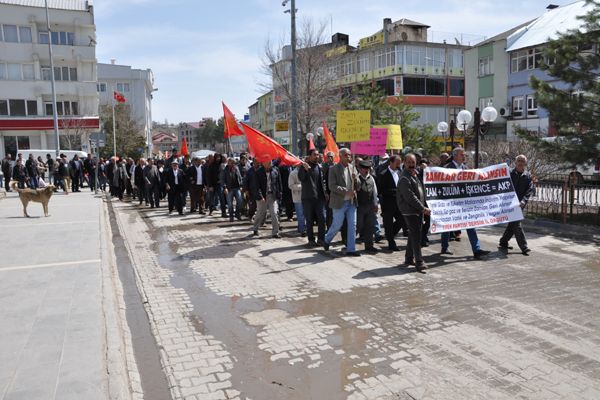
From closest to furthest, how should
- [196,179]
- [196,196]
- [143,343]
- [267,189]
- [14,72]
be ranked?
1. [143,343]
2. [267,189]
3. [196,179]
4. [196,196]
5. [14,72]

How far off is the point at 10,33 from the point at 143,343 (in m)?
48.7

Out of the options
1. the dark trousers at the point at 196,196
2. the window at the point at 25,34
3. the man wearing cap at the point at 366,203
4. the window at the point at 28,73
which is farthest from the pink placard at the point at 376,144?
the window at the point at 25,34

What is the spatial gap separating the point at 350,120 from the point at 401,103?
53.9 ft

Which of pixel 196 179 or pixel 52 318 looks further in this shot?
pixel 196 179

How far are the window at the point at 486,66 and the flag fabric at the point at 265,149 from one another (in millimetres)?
41559

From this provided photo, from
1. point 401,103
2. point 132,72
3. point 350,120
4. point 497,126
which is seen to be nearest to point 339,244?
point 350,120

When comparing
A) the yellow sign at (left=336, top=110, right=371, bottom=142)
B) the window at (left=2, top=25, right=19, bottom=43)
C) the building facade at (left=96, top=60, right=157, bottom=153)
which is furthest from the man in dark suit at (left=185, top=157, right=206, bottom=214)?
the building facade at (left=96, top=60, right=157, bottom=153)

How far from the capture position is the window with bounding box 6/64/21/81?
148ft

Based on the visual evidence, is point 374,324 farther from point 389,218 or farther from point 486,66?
point 486,66

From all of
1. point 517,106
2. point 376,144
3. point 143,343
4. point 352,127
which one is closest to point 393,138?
point 376,144

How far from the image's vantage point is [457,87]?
193 feet

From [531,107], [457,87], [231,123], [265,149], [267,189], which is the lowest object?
[267,189]

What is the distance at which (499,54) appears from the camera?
46.1 meters

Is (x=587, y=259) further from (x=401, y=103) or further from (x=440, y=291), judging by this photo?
(x=401, y=103)
